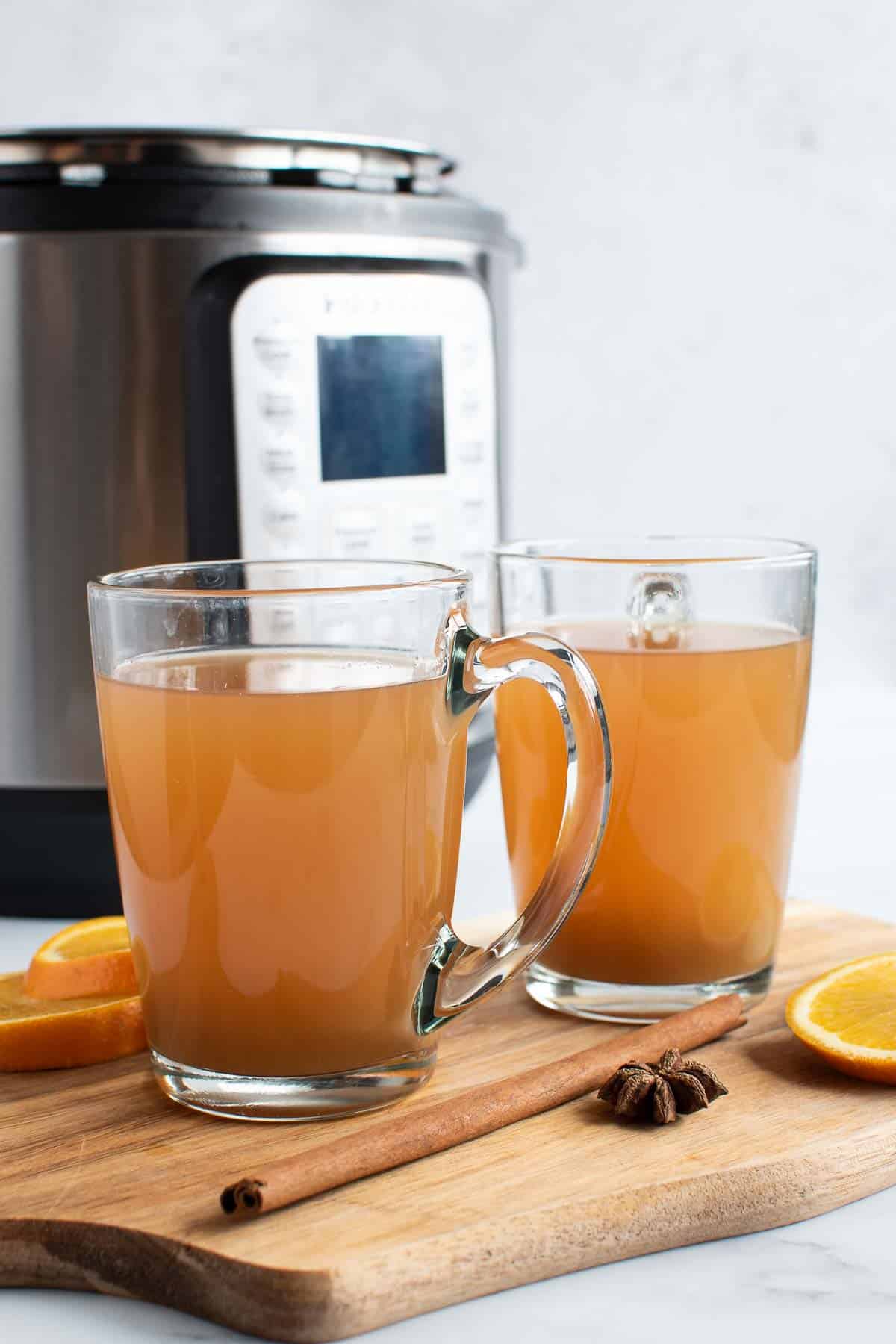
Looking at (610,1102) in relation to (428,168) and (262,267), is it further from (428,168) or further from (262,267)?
(428,168)

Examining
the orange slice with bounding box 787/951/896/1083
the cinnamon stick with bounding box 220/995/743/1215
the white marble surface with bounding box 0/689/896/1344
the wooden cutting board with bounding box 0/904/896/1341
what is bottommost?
the white marble surface with bounding box 0/689/896/1344

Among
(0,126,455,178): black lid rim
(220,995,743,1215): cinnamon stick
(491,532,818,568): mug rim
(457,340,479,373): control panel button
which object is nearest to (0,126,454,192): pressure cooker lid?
(0,126,455,178): black lid rim

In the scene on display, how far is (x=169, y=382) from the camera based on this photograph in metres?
0.93

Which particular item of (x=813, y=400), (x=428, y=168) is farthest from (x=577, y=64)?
(x=428, y=168)

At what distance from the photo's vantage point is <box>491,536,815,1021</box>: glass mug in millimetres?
735

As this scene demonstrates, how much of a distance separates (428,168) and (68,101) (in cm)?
62

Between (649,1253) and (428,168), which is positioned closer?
(649,1253)

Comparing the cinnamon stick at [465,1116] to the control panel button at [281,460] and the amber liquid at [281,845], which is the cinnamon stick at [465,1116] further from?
the control panel button at [281,460]

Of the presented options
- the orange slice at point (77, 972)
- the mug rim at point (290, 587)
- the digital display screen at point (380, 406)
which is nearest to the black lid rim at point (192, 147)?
the digital display screen at point (380, 406)

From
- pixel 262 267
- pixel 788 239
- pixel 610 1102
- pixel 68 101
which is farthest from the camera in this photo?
pixel 788 239

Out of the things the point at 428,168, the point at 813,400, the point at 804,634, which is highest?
the point at 428,168

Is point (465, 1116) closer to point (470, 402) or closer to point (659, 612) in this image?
point (659, 612)

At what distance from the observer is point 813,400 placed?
1.66 metres

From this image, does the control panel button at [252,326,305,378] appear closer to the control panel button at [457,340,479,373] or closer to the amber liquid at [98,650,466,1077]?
the control panel button at [457,340,479,373]
